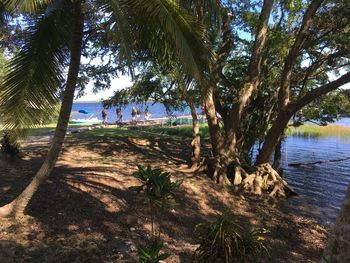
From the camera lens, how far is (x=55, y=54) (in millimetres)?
6102

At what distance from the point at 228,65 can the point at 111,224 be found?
1047 centimetres

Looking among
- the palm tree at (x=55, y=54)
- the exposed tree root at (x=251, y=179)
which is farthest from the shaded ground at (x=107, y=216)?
the palm tree at (x=55, y=54)

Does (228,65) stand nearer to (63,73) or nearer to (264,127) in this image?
(264,127)

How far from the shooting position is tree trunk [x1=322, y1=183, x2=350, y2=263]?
12.8 ft

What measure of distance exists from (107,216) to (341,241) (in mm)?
4998

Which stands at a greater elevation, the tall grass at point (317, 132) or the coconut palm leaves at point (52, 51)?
the coconut palm leaves at point (52, 51)

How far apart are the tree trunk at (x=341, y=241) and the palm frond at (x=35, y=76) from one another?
463 cm

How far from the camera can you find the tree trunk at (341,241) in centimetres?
389

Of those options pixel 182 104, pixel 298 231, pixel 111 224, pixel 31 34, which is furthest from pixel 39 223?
pixel 182 104

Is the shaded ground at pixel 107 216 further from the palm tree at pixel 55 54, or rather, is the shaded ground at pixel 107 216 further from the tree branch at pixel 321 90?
the tree branch at pixel 321 90

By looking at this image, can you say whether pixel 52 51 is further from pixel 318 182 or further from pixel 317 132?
pixel 317 132

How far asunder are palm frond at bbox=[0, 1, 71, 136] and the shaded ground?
1.88 metres

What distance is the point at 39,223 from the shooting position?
21.6 feet

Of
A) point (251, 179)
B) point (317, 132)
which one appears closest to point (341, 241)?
point (251, 179)
